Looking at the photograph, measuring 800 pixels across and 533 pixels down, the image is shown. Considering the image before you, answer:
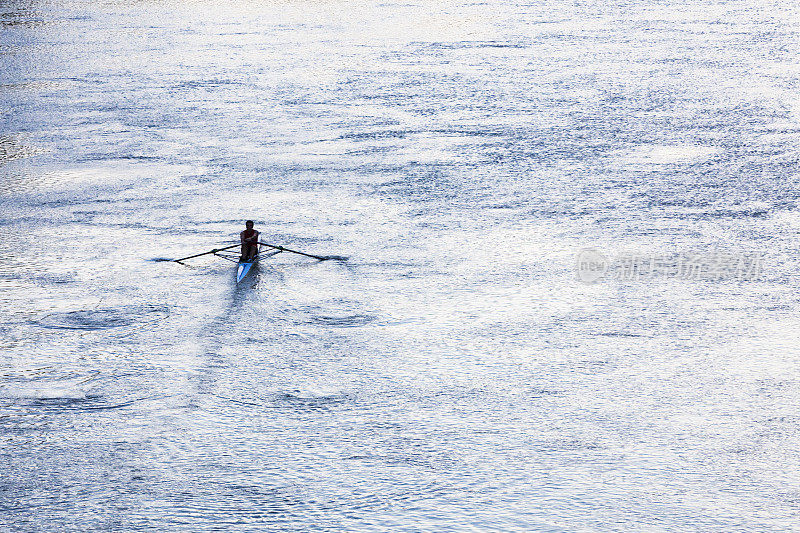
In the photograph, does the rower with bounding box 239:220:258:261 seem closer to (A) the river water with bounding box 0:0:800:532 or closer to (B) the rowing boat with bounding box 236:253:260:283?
(B) the rowing boat with bounding box 236:253:260:283

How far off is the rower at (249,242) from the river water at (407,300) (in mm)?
241

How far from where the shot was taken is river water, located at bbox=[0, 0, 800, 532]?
632cm

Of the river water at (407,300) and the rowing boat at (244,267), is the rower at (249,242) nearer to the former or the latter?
the rowing boat at (244,267)

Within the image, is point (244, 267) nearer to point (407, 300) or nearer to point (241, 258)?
point (241, 258)

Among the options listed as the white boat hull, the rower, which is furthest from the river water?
the rower

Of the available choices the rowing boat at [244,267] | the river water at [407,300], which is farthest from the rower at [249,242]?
the river water at [407,300]

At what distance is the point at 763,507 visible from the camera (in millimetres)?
6020

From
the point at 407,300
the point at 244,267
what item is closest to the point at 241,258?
the point at 244,267

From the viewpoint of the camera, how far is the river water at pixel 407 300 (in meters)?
6.32

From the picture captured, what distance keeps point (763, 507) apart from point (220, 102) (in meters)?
10.3

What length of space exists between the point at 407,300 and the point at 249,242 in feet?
4.91

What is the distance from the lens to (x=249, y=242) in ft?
30.4

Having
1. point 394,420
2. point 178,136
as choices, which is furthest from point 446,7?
point 394,420

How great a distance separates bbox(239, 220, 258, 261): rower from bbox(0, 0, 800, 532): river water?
241mm
